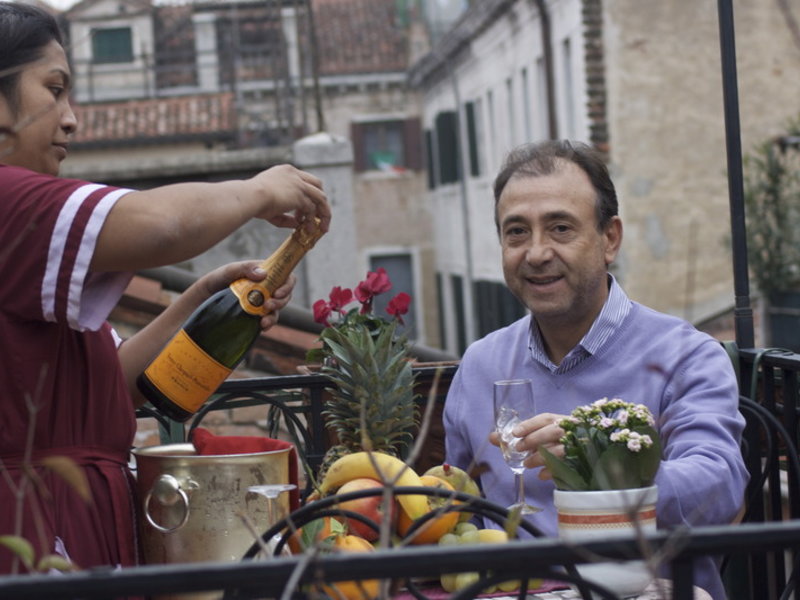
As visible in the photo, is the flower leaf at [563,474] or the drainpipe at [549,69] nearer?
the flower leaf at [563,474]

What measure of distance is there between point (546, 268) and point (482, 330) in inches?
984

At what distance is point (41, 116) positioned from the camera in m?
2.23

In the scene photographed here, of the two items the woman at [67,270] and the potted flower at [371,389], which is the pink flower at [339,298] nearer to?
the potted flower at [371,389]

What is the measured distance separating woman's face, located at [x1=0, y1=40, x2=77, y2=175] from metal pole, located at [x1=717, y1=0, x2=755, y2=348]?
1834 millimetres

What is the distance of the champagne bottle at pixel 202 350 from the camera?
8.54 feet

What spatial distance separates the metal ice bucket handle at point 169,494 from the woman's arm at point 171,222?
17.0 inches

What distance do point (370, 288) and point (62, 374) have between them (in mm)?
1154

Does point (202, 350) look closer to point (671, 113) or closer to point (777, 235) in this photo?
point (777, 235)

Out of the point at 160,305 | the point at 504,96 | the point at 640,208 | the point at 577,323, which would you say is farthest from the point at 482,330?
the point at 577,323

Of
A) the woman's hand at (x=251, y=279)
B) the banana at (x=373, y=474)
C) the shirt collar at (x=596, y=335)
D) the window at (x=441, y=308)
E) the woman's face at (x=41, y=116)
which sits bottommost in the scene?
the window at (x=441, y=308)

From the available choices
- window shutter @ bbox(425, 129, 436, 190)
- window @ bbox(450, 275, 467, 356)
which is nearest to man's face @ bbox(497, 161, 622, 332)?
window @ bbox(450, 275, 467, 356)

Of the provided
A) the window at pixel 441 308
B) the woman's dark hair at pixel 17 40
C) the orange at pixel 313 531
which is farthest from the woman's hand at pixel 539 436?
the window at pixel 441 308

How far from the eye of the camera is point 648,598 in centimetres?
Answer: 226

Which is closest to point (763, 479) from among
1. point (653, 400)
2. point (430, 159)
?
point (653, 400)
